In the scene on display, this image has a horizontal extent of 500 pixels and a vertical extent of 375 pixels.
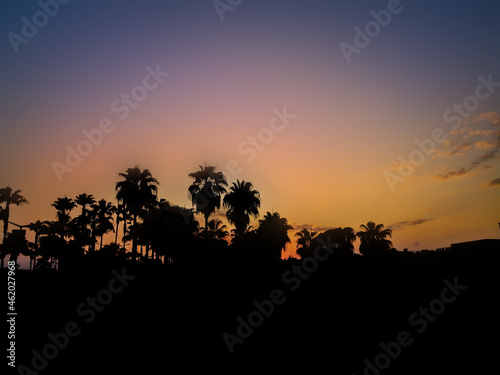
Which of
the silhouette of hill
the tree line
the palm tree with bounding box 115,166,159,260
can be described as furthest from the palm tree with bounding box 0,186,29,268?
the silhouette of hill

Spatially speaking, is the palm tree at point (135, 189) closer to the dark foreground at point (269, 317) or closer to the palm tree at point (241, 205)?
the palm tree at point (241, 205)

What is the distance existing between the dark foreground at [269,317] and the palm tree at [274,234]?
14.6m

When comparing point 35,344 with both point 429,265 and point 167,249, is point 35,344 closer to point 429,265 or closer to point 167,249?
point 429,265

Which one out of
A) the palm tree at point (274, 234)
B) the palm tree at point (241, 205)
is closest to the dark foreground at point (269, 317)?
the palm tree at point (274, 234)

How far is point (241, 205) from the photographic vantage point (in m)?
38.2

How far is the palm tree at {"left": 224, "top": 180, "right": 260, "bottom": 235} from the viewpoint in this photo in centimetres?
3819

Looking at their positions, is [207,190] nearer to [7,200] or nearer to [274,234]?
[274,234]

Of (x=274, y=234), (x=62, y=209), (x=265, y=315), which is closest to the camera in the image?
(x=265, y=315)

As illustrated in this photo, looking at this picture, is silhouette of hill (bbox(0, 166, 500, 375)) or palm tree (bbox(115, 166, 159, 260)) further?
palm tree (bbox(115, 166, 159, 260))

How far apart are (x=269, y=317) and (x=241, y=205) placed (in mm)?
26303

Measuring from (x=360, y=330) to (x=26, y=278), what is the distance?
13549 mm

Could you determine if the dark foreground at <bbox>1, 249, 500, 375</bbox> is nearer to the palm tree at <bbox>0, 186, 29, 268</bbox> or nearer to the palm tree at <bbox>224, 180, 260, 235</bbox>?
the palm tree at <bbox>224, 180, 260, 235</bbox>

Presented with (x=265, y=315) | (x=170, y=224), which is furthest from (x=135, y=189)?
(x=265, y=315)

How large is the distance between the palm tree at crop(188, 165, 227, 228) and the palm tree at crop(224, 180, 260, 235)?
1377 millimetres
